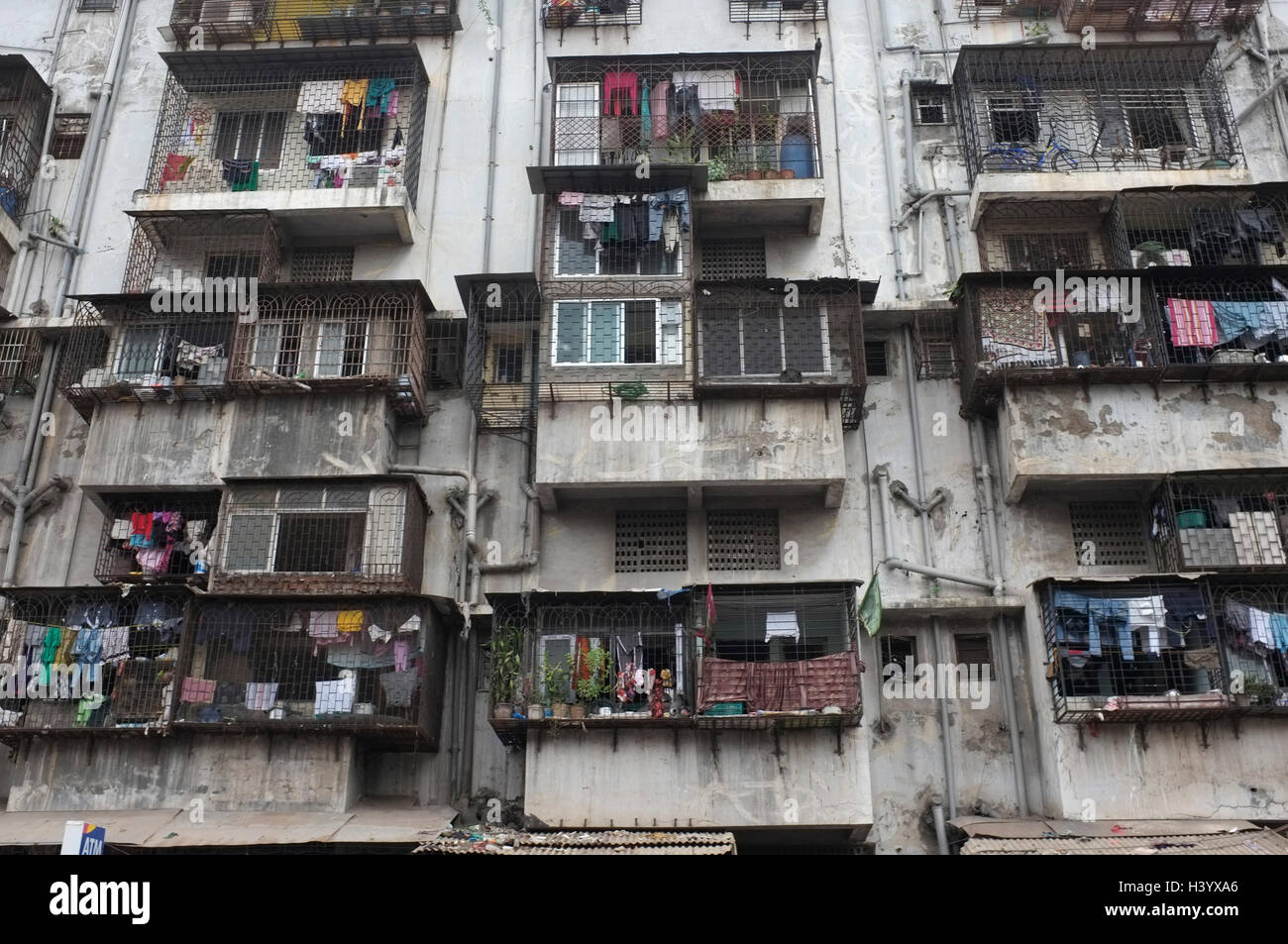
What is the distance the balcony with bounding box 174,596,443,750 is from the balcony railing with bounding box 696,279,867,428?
6496mm

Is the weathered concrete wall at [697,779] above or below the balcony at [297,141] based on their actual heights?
below

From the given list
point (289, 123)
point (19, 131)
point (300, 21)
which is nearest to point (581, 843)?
point (289, 123)

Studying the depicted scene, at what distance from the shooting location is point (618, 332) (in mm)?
20609

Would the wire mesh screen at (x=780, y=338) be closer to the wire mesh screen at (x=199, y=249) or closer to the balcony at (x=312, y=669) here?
the balcony at (x=312, y=669)

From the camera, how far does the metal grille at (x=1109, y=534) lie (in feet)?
65.8

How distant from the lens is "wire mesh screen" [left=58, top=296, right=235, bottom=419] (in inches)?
805

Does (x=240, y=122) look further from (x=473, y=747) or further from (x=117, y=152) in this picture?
(x=473, y=747)

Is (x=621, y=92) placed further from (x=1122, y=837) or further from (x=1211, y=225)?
(x=1122, y=837)

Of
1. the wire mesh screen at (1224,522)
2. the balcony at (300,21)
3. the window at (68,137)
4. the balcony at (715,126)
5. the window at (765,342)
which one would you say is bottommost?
the wire mesh screen at (1224,522)

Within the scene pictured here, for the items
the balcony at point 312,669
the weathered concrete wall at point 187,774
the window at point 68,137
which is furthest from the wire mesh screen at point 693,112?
the weathered concrete wall at point 187,774

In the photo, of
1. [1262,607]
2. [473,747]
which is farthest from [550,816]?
[1262,607]

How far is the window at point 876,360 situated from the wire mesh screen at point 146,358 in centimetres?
1147

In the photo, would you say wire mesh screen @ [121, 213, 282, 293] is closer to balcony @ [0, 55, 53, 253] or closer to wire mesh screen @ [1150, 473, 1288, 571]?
balcony @ [0, 55, 53, 253]

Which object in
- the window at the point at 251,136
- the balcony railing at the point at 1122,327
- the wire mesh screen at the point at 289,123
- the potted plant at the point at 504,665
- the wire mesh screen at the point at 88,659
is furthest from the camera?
the window at the point at 251,136
